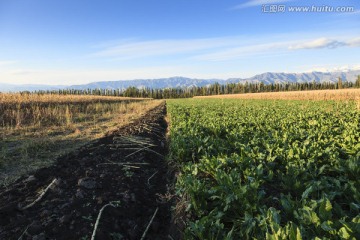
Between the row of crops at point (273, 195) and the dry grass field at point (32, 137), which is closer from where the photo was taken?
the row of crops at point (273, 195)

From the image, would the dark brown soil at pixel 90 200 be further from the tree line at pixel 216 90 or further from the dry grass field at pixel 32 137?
the tree line at pixel 216 90

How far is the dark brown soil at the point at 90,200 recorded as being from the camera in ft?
11.6

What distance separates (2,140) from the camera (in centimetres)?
950

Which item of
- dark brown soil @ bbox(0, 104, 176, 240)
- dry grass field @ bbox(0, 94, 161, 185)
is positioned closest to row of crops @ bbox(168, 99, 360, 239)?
dark brown soil @ bbox(0, 104, 176, 240)

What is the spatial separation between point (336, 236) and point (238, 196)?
3.93 ft

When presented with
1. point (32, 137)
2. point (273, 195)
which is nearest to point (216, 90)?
point (32, 137)

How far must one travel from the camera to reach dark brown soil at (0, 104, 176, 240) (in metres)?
3.53

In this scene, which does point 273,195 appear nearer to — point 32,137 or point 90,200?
point 90,200

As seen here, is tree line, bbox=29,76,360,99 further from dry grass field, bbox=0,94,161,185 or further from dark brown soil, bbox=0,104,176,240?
dark brown soil, bbox=0,104,176,240

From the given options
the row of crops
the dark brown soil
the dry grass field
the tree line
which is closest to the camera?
the row of crops

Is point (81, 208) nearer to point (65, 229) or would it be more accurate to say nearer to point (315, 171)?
point (65, 229)

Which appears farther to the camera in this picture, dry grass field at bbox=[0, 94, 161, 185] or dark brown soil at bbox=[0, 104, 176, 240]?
dry grass field at bbox=[0, 94, 161, 185]

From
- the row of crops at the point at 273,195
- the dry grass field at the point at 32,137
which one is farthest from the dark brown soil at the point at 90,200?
the dry grass field at the point at 32,137

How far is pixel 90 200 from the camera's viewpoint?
4297 millimetres
